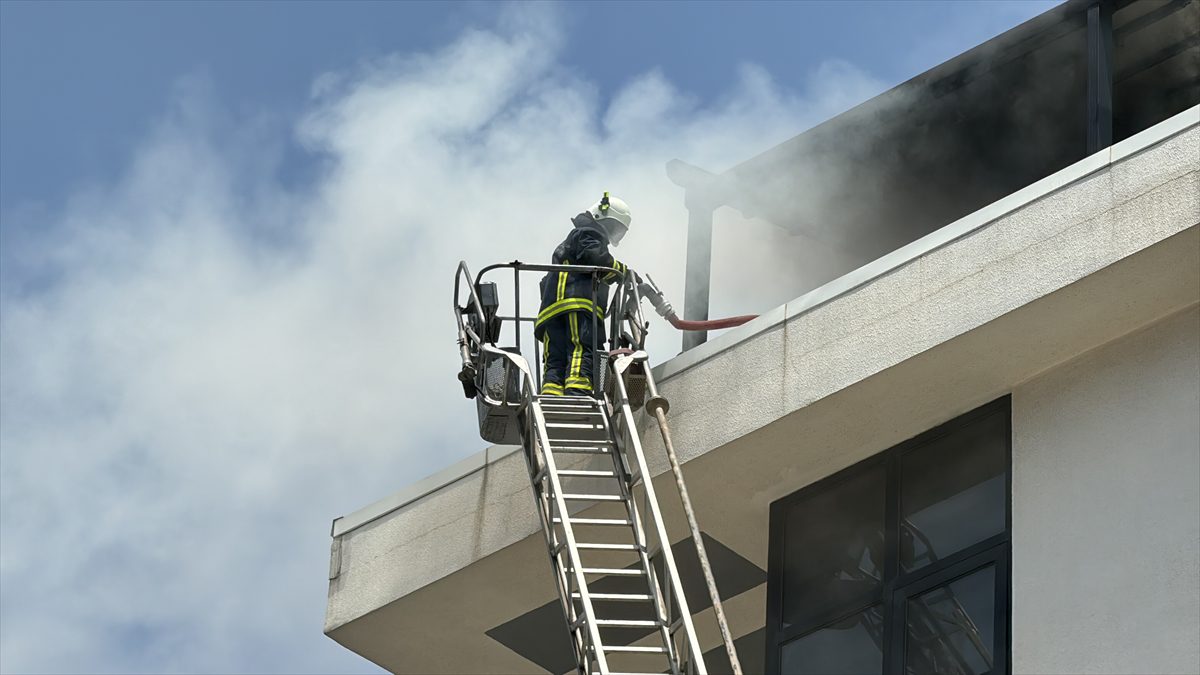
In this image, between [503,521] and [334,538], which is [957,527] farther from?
[334,538]

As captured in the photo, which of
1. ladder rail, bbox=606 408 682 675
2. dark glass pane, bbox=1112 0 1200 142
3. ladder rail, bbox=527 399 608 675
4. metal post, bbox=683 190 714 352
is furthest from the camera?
metal post, bbox=683 190 714 352

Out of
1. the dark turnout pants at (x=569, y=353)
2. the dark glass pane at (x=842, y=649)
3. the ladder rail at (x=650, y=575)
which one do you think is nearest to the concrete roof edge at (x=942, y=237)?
the dark turnout pants at (x=569, y=353)

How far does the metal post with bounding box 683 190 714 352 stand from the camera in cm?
1586

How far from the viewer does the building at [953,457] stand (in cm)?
1125

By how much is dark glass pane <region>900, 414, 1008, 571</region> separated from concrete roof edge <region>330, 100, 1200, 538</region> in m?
1.12

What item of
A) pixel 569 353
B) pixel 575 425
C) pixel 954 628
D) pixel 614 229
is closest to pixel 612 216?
pixel 614 229

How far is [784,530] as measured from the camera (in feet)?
44.7

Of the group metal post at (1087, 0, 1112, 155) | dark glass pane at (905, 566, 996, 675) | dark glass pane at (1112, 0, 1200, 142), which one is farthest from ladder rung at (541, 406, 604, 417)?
dark glass pane at (1112, 0, 1200, 142)

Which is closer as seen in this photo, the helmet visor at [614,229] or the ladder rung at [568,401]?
the ladder rung at [568,401]

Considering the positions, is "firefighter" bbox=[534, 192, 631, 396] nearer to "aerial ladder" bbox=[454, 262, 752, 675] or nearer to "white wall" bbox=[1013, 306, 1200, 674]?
"aerial ladder" bbox=[454, 262, 752, 675]

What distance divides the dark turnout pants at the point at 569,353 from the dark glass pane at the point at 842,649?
212 cm

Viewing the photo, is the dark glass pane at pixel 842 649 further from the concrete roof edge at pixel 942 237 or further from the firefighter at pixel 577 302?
the firefighter at pixel 577 302

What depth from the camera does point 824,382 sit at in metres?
12.6

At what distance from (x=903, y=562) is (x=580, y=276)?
300 centimetres
